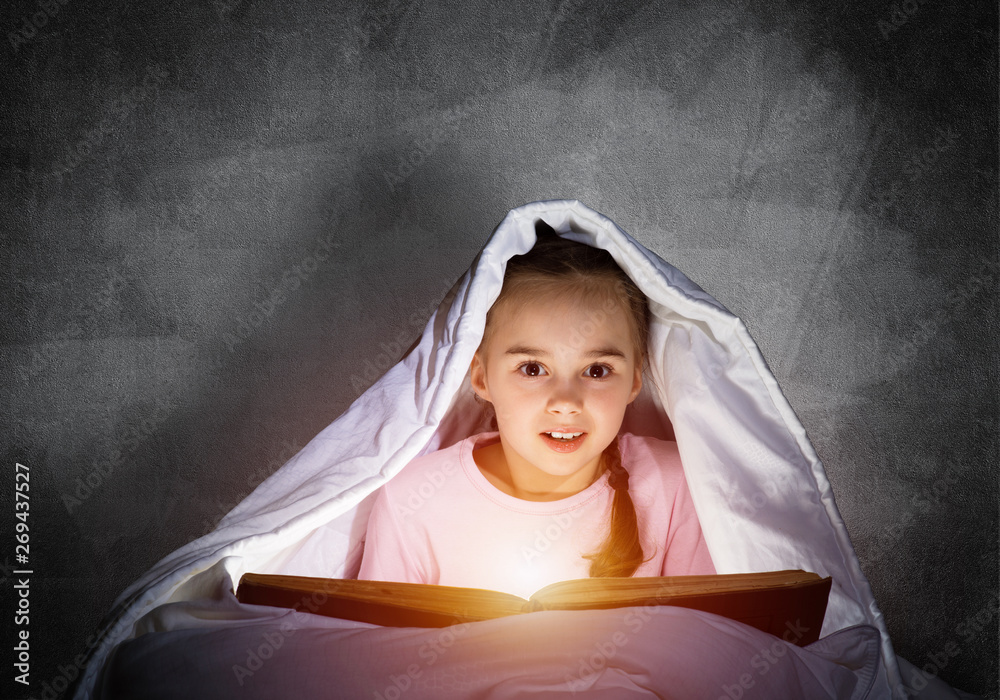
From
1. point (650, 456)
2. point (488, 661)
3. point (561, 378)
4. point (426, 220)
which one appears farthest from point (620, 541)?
point (426, 220)

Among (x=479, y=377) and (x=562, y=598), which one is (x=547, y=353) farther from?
(x=562, y=598)

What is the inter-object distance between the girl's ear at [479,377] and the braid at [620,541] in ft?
0.65

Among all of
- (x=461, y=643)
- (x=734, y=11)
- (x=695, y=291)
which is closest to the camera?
(x=461, y=643)

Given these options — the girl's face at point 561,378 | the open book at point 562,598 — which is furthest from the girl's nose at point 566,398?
the open book at point 562,598

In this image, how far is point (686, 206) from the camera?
1.08m

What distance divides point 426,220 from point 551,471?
492 mm

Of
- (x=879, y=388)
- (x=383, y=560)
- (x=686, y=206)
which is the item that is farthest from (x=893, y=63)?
(x=383, y=560)

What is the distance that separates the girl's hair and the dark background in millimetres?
292

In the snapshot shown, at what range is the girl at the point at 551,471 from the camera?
2.57ft

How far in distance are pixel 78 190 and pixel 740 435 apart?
1.05 meters

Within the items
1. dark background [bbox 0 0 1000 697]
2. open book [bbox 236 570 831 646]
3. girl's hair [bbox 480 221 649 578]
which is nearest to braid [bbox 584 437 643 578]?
girl's hair [bbox 480 221 649 578]

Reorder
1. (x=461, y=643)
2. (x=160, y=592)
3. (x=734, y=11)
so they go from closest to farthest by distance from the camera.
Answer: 1. (x=461, y=643)
2. (x=160, y=592)
3. (x=734, y=11)

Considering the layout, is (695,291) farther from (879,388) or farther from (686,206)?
(879,388)

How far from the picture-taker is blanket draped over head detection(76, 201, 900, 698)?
69 centimetres
